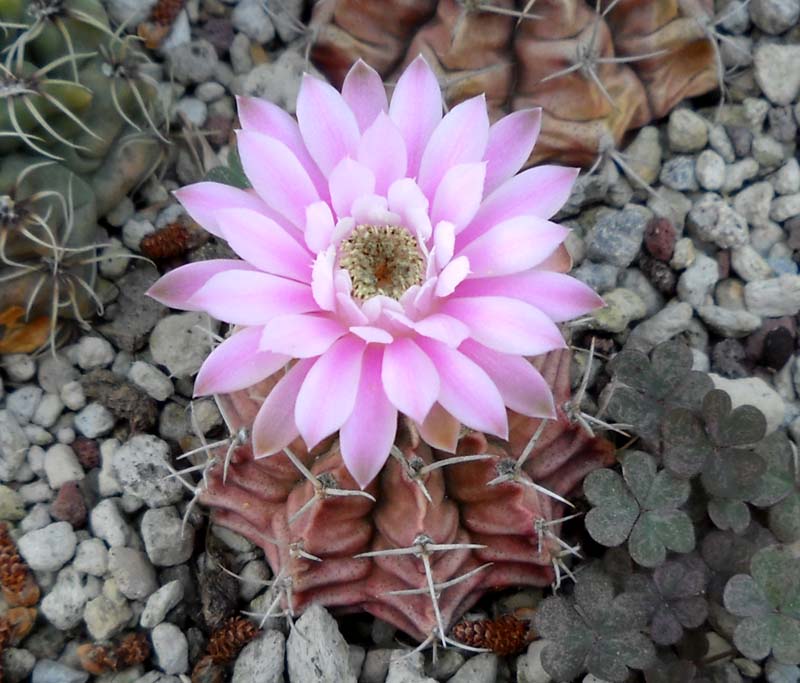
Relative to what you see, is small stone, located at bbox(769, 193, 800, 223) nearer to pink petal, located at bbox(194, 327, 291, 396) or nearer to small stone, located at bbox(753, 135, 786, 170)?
small stone, located at bbox(753, 135, 786, 170)

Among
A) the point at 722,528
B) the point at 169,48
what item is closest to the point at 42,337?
the point at 169,48

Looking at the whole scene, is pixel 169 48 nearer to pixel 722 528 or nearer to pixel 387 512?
pixel 387 512

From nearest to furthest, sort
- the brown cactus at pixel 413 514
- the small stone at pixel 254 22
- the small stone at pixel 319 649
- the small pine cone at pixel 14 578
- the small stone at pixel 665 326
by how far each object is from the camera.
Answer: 1. the brown cactus at pixel 413 514
2. the small stone at pixel 319 649
3. the small pine cone at pixel 14 578
4. the small stone at pixel 665 326
5. the small stone at pixel 254 22

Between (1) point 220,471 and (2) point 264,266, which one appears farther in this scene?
(1) point 220,471

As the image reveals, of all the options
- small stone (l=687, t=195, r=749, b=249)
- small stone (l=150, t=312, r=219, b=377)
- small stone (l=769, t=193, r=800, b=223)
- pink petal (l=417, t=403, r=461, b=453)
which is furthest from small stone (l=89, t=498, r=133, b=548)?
small stone (l=769, t=193, r=800, b=223)

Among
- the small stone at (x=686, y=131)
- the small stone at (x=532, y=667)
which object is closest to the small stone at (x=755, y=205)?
the small stone at (x=686, y=131)

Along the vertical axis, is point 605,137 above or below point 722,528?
above

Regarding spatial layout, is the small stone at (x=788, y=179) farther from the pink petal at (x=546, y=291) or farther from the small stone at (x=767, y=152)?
the pink petal at (x=546, y=291)

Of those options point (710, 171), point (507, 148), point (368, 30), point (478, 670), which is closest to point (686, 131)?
point (710, 171)
